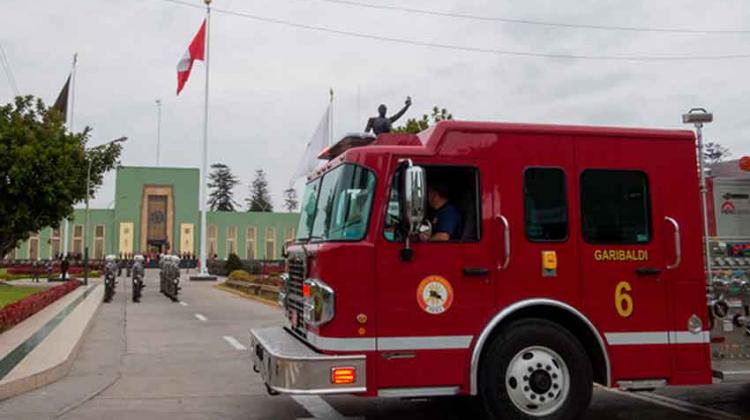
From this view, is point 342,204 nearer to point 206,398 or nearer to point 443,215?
point 443,215

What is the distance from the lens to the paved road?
7.29m

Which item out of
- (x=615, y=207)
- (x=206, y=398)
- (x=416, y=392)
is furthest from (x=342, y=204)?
(x=206, y=398)

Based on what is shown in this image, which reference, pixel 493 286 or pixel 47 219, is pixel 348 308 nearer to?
pixel 493 286

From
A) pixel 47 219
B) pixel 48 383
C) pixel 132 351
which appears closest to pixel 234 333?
pixel 132 351

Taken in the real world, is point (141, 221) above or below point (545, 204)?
above

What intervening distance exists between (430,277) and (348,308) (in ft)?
2.45

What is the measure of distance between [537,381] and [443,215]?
1.63m

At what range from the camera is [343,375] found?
556 cm

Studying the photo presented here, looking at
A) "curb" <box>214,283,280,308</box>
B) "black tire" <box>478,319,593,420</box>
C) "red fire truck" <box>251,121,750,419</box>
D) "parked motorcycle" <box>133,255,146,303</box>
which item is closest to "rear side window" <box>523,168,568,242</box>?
"red fire truck" <box>251,121,750,419</box>

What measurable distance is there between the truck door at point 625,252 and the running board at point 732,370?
20.8 inches

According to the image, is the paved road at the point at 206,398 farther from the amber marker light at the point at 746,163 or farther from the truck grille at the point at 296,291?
the amber marker light at the point at 746,163

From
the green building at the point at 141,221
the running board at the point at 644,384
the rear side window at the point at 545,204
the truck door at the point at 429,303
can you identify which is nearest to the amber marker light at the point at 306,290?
the truck door at the point at 429,303

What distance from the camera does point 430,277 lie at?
589 centimetres

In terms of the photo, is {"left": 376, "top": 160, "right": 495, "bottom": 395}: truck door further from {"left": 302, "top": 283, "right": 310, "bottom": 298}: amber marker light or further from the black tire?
{"left": 302, "top": 283, "right": 310, "bottom": 298}: amber marker light
